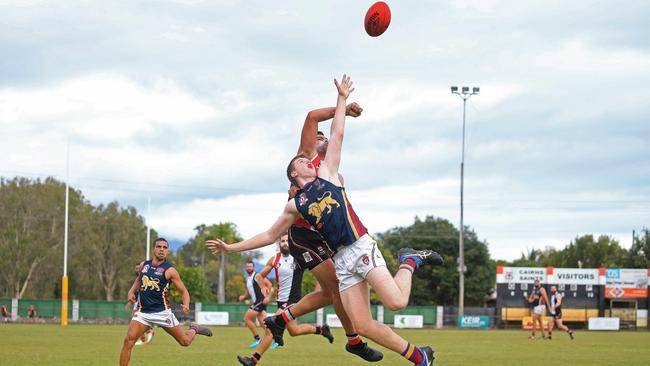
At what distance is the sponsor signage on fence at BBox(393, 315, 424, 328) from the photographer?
2398 inches

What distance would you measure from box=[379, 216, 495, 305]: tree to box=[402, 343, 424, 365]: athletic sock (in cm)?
8208

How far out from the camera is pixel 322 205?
1005 centimetres

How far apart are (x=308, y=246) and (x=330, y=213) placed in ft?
4.22

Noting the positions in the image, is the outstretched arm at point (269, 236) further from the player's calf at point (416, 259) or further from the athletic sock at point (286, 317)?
the athletic sock at point (286, 317)

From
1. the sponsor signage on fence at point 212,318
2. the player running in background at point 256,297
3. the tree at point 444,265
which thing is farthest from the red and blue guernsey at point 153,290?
the tree at point 444,265

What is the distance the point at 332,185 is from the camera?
10.2 m

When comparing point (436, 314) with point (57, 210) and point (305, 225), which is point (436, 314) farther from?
point (305, 225)

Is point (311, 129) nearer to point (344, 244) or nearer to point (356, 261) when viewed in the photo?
point (344, 244)

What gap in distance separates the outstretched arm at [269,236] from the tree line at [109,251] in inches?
2657

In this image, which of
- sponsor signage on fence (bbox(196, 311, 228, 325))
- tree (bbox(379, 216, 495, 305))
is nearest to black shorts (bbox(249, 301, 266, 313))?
sponsor signage on fence (bbox(196, 311, 228, 325))

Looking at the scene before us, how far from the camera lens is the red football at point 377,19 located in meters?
10.6

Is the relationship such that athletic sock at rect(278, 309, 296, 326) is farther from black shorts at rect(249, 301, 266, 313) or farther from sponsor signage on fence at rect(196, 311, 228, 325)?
sponsor signage on fence at rect(196, 311, 228, 325)

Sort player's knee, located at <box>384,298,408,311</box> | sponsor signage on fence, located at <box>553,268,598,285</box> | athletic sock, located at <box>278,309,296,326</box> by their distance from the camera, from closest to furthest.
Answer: player's knee, located at <box>384,298,408,311</box>
athletic sock, located at <box>278,309,296,326</box>
sponsor signage on fence, located at <box>553,268,598,285</box>

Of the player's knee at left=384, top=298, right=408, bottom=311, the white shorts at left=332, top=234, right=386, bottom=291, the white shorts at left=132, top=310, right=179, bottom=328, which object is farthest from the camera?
the white shorts at left=132, top=310, right=179, bottom=328
